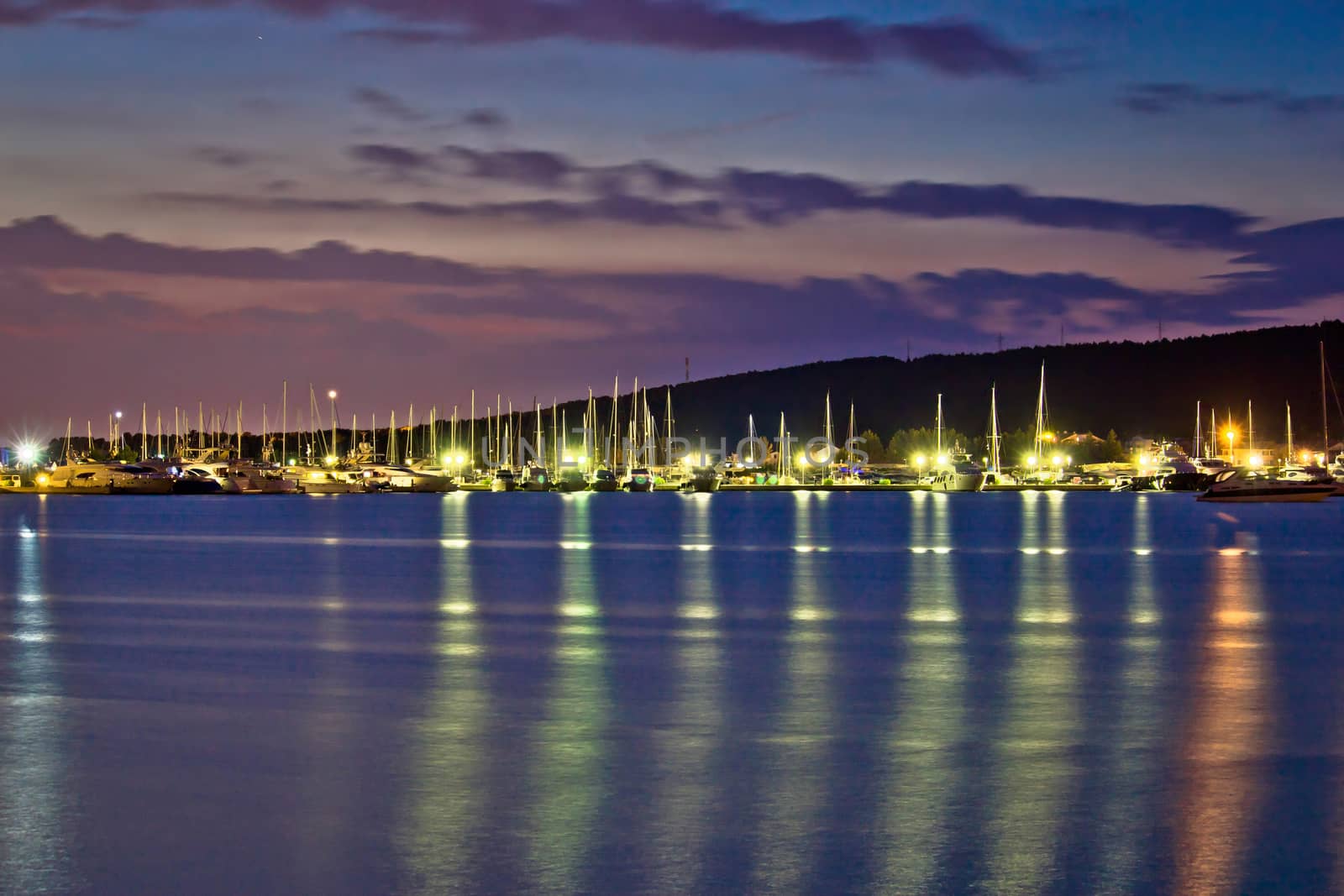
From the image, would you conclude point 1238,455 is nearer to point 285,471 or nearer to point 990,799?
point 285,471

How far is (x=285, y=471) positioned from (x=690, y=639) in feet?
441

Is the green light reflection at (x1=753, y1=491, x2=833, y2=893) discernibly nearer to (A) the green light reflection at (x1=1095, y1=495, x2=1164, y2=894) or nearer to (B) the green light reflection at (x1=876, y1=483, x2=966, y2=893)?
(B) the green light reflection at (x1=876, y1=483, x2=966, y2=893)

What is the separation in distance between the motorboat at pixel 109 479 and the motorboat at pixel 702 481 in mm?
47224

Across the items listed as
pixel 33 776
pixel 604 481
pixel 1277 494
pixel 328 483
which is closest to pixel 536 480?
pixel 604 481

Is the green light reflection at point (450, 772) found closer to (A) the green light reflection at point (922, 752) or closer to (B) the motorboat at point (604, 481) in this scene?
(A) the green light reflection at point (922, 752)

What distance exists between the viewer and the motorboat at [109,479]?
139625mm

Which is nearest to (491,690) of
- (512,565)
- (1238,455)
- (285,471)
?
(512,565)

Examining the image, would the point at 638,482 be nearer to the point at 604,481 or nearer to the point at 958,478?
the point at 604,481

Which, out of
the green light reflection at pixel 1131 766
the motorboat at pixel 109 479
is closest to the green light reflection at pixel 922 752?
the green light reflection at pixel 1131 766

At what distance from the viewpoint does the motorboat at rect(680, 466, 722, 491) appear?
142 m

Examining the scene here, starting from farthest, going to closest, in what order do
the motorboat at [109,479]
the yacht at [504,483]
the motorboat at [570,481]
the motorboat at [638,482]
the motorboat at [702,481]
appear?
the yacht at [504,483] → the motorboat at [570,481] → the motorboat at [702,481] → the motorboat at [638,482] → the motorboat at [109,479]

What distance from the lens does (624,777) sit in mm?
9570

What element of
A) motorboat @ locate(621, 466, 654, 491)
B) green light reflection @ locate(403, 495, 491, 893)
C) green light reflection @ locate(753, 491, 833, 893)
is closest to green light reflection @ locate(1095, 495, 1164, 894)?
green light reflection @ locate(753, 491, 833, 893)

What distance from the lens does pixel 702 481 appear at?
142000 mm
